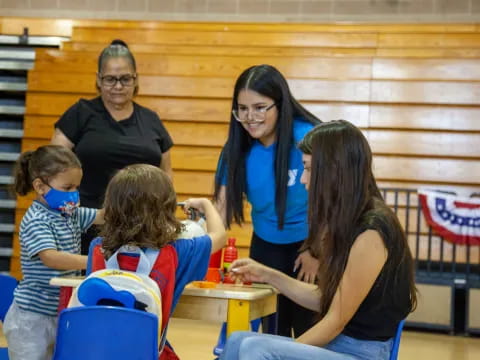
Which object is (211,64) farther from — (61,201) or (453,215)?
(61,201)

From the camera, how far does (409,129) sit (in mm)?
6516

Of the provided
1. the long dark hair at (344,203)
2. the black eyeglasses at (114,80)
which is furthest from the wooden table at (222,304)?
the black eyeglasses at (114,80)

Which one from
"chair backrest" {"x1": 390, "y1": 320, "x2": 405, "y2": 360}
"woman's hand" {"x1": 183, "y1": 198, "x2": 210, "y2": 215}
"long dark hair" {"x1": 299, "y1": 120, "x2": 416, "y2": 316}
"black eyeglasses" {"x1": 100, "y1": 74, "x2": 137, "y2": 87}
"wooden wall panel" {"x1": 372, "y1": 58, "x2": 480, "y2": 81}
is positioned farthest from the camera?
"wooden wall panel" {"x1": 372, "y1": 58, "x2": 480, "y2": 81}

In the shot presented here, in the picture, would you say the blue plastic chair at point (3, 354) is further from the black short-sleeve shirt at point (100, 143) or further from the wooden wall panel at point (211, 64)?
the wooden wall panel at point (211, 64)

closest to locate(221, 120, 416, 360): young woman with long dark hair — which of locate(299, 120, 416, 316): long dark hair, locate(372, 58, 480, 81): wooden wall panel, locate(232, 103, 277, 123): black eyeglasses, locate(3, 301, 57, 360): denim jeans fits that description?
locate(299, 120, 416, 316): long dark hair

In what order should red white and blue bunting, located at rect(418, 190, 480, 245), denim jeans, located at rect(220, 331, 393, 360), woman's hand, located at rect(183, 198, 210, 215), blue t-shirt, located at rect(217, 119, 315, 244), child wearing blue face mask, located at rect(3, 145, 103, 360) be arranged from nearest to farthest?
denim jeans, located at rect(220, 331, 393, 360), woman's hand, located at rect(183, 198, 210, 215), child wearing blue face mask, located at rect(3, 145, 103, 360), blue t-shirt, located at rect(217, 119, 315, 244), red white and blue bunting, located at rect(418, 190, 480, 245)

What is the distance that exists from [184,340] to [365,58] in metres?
3.18

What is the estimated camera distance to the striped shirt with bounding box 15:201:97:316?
268cm

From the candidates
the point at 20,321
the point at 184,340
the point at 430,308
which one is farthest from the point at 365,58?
the point at 20,321

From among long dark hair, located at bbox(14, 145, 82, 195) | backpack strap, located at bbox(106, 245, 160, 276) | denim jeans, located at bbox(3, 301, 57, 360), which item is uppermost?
long dark hair, located at bbox(14, 145, 82, 195)

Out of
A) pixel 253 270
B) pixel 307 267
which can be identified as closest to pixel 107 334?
pixel 253 270

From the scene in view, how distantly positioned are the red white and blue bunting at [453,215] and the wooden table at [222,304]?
3589 mm

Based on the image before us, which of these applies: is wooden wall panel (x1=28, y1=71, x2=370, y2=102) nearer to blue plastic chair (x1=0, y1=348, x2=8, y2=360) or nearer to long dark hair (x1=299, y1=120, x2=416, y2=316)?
blue plastic chair (x1=0, y1=348, x2=8, y2=360)

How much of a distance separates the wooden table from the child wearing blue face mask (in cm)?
36
